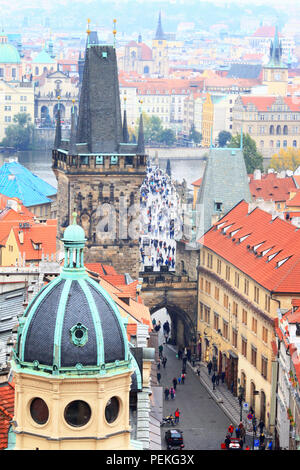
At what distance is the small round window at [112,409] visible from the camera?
24352 millimetres

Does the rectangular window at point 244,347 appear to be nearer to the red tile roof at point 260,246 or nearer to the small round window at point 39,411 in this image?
the red tile roof at point 260,246

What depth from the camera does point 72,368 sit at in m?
23.9

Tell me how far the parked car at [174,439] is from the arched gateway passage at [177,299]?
1971cm

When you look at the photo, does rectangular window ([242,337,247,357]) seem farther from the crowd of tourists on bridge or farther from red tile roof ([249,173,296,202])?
red tile roof ([249,173,296,202])

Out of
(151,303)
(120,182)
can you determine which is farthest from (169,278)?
(120,182)

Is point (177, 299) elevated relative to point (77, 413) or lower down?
lower down

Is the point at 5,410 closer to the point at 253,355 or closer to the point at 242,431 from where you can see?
the point at 242,431

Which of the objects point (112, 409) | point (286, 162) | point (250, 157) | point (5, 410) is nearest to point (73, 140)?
point (5, 410)

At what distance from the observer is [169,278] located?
73.4 m

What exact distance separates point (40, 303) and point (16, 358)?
3.15 ft

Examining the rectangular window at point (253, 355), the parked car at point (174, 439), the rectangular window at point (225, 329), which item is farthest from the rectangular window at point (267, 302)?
the parked car at point (174, 439)

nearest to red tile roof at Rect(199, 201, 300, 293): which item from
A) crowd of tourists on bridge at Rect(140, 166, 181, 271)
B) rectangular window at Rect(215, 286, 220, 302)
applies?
rectangular window at Rect(215, 286, 220, 302)

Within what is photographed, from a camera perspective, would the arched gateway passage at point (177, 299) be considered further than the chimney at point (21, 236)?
No

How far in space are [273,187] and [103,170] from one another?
44161mm
